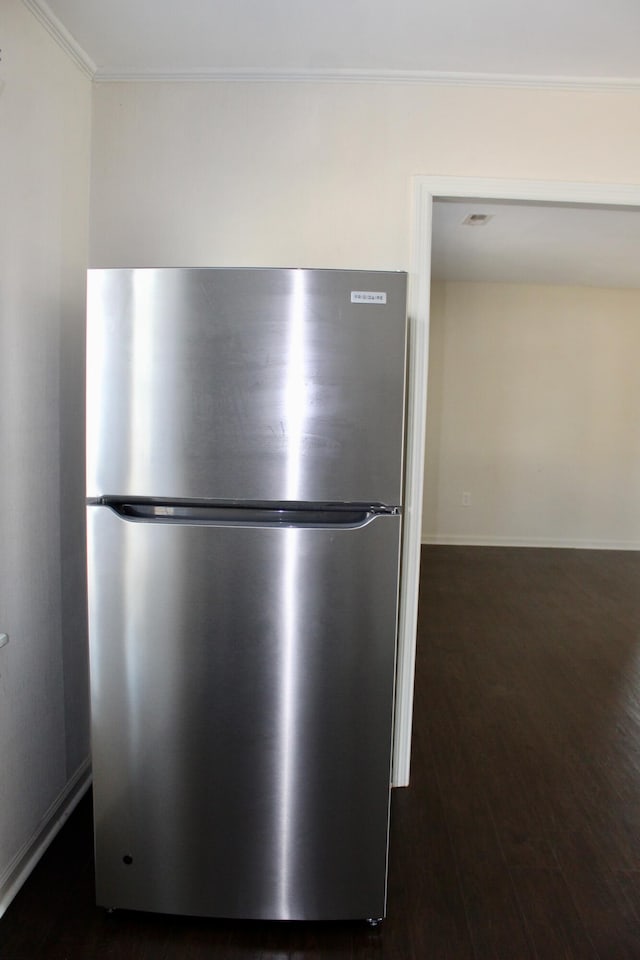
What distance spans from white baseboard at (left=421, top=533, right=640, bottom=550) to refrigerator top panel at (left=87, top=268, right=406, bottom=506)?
4561 mm

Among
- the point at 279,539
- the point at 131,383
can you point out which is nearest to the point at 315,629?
the point at 279,539

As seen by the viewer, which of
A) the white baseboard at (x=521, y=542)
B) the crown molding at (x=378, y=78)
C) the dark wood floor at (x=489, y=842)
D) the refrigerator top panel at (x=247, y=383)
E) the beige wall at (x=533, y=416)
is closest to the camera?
the refrigerator top panel at (x=247, y=383)

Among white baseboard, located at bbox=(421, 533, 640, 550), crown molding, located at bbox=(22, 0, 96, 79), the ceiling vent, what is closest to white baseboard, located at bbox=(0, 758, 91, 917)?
crown molding, located at bbox=(22, 0, 96, 79)

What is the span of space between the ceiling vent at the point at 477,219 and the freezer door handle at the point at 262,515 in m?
2.24

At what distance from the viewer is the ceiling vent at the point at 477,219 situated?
3.34 meters

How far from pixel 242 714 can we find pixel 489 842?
101 cm

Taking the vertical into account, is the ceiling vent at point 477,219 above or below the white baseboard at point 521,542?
above

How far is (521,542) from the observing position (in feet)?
19.8

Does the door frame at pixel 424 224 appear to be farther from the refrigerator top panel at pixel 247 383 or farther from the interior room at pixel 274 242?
the refrigerator top panel at pixel 247 383

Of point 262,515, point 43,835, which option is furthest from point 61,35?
point 43,835

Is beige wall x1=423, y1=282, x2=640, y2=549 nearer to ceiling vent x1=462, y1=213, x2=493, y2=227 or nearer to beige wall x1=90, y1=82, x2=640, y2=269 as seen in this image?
ceiling vent x1=462, y1=213, x2=493, y2=227

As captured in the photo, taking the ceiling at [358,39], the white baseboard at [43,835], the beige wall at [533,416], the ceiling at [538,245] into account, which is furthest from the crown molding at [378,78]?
the beige wall at [533,416]

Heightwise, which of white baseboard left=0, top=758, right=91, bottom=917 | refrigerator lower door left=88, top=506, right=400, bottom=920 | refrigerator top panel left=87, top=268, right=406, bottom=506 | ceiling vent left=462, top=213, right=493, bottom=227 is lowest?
white baseboard left=0, top=758, right=91, bottom=917

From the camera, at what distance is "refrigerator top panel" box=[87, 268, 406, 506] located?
157 cm
